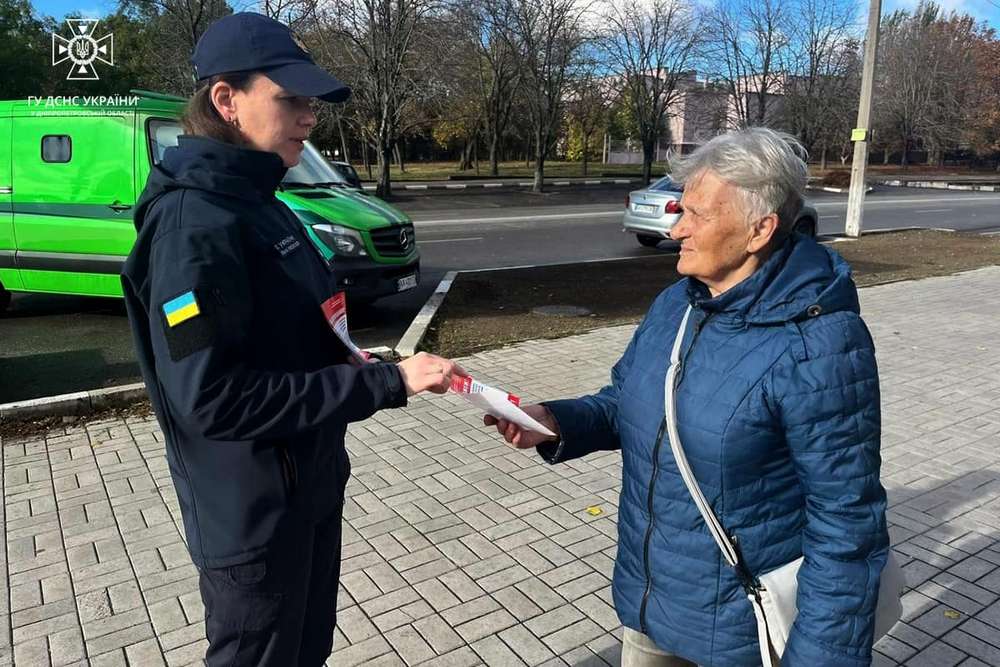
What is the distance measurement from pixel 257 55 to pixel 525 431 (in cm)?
114

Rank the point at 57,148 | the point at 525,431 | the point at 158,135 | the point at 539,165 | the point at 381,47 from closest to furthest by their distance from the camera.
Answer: the point at 525,431
the point at 158,135
the point at 57,148
the point at 381,47
the point at 539,165

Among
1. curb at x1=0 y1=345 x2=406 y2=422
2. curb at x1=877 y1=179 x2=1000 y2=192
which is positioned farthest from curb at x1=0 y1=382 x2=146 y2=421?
curb at x1=877 y1=179 x2=1000 y2=192

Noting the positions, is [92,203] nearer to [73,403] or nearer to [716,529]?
[73,403]

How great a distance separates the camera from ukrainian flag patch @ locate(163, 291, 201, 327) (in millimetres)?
1475

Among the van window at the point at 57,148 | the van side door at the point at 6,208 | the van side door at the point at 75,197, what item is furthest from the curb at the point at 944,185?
the van side door at the point at 6,208

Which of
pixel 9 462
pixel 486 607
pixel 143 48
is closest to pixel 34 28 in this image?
pixel 143 48

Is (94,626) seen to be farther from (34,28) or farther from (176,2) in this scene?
(34,28)

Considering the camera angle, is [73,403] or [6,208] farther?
[6,208]

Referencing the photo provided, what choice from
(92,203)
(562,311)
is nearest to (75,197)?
(92,203)

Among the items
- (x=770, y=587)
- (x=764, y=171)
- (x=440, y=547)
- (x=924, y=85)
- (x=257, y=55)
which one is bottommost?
(x=440, y=547)

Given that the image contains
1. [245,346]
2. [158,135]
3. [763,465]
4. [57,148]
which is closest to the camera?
[245,346]

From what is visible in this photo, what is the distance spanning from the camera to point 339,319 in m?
1.81

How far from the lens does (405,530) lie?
3.84 metres

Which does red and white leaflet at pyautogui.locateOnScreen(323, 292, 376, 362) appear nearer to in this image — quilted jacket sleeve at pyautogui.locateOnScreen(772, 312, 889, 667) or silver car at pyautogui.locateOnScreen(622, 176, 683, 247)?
quilted jacket sleeve at pyautogui.locateOnScreen(772, 312, 889, 667)
